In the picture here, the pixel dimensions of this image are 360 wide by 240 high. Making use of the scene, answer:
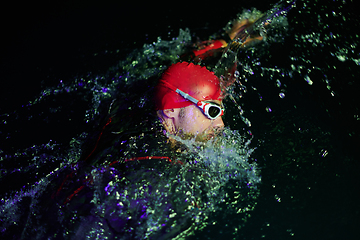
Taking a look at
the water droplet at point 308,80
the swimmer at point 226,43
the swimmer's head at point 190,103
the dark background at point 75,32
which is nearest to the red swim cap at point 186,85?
the swimmer's head at point 190,103

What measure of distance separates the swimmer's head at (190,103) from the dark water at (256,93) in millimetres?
427

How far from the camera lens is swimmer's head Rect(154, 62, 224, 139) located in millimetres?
1987

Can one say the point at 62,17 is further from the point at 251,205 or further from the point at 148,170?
the point at 251,205

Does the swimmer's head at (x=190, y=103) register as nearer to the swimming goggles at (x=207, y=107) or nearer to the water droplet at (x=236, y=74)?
the swimming goggles at (x=207, y=107)

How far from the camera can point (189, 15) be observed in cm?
331

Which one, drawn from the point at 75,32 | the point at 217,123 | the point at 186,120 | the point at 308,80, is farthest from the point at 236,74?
the point at 75,32

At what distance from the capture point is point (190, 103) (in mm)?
1990

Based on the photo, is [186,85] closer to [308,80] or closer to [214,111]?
[214,111]

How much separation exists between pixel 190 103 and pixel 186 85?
15 centimetres

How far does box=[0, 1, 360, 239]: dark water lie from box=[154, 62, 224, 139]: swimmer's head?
43 centimetres

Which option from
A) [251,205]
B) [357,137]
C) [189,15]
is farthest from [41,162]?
[357,137]

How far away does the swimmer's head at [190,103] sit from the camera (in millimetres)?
1987

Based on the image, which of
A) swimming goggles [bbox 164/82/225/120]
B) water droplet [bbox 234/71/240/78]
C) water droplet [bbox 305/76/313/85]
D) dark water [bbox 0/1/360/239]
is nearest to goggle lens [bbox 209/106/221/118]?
swimming goggles [bbox 164/82/225/120]

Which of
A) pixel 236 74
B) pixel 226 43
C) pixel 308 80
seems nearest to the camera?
pixel 236 74
